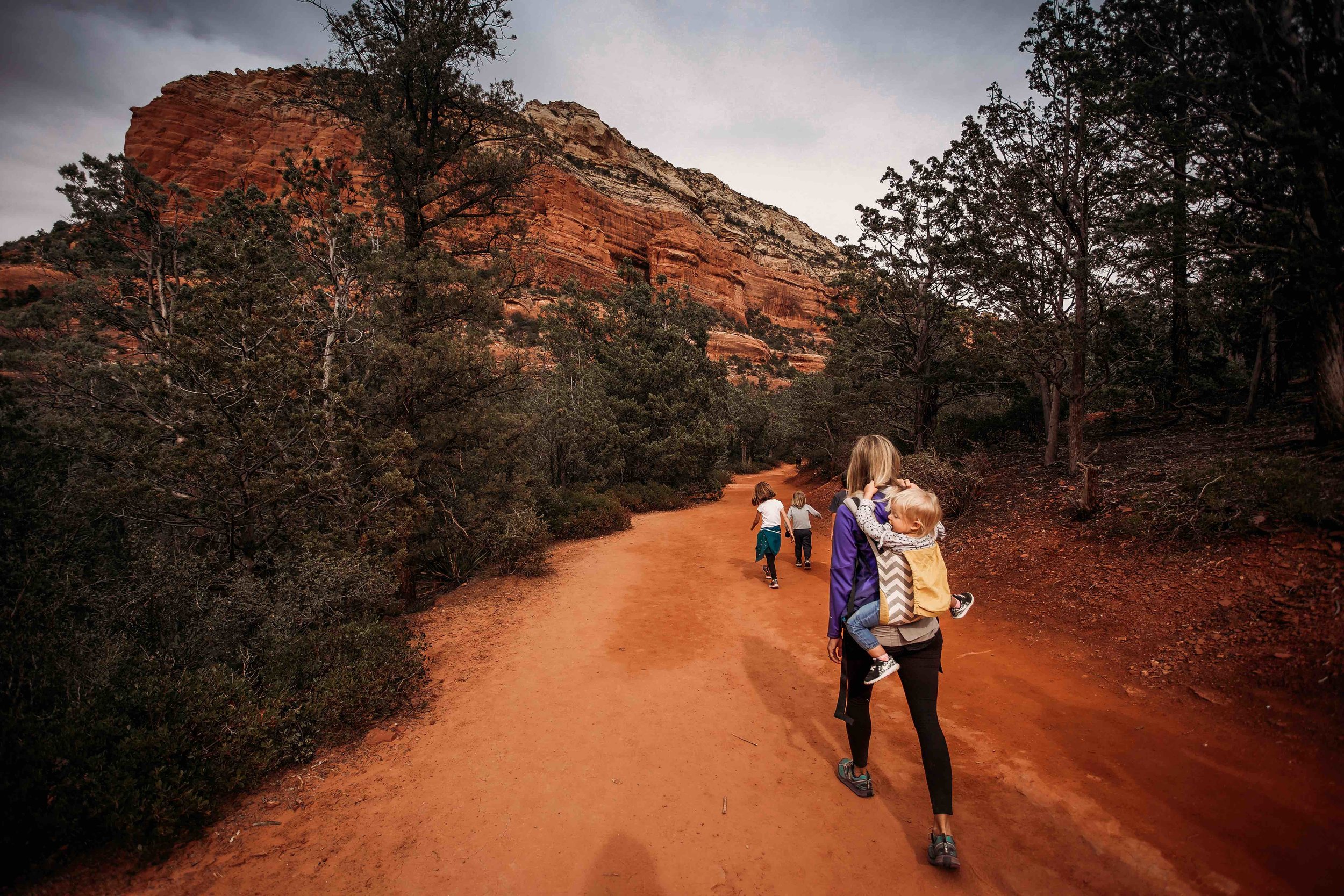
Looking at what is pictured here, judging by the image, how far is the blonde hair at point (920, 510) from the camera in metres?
2.57

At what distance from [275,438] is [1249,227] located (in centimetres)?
1324

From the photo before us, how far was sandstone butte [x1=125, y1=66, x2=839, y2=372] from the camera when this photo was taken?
141 feet

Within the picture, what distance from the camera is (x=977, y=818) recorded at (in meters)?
2.93

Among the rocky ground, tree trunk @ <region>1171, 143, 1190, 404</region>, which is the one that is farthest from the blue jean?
tree trunk @ <region>1171, 143, 1190, 404</region>

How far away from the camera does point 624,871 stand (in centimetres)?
266

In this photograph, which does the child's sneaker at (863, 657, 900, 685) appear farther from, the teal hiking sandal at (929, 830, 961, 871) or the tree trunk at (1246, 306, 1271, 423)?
Answer: the tree trunk at (1246, 306, 1271, 423)

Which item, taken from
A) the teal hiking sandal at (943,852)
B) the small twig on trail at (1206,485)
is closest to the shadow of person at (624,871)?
the teal hiking sandal at (943,852)

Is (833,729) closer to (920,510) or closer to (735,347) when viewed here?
(920,510)

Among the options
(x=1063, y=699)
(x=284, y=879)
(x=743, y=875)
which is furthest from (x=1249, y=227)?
(x=284, y=879)

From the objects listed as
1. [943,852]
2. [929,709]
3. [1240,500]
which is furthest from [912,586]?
[1240,500]

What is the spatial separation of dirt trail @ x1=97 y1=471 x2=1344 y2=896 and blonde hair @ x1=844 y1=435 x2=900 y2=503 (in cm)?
201

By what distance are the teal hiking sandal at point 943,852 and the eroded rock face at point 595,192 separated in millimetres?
15318

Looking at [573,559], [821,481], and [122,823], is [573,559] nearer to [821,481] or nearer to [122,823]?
[122,823]

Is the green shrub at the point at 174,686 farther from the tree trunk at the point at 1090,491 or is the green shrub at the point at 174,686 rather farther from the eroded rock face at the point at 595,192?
the eroded rock face at the point at 595,192
